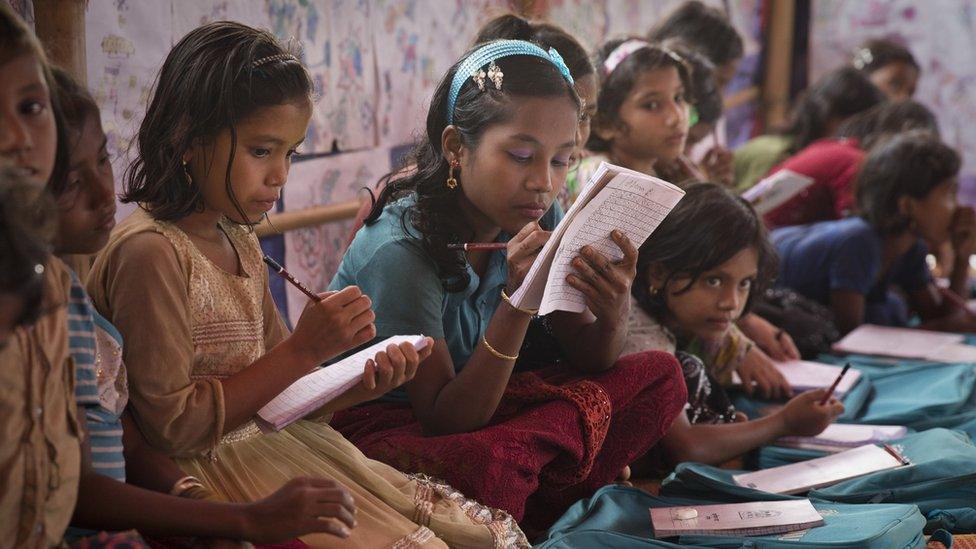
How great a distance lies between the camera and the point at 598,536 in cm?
181

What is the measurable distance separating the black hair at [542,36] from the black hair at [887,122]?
1.98 m

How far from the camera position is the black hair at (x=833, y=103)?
14.3ft

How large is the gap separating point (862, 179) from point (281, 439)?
2473mm

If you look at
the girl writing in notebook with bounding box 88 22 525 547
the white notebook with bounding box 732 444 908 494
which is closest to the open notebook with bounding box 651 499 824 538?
the white notebook with bounding box 732 444 908 494

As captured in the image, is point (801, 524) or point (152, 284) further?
point (801, 524)

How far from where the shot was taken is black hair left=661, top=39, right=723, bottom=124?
10.5 ft

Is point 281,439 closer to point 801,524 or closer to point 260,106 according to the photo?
point 260,106

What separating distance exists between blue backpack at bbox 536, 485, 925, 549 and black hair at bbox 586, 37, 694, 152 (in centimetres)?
107

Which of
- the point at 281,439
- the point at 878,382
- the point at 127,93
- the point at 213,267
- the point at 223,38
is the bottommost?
the point at 878,382

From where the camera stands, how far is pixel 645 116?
2736 mm

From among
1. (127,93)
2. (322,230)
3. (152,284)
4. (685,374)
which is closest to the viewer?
(152,284)

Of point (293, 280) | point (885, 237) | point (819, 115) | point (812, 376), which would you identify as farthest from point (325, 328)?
point (819, 115)


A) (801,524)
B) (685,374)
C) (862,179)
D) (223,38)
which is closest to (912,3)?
(862,179)

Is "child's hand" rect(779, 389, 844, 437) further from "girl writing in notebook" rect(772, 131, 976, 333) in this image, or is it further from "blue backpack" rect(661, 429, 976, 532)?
"girl writing in notebook" rect(772, 131, 976, 333)
